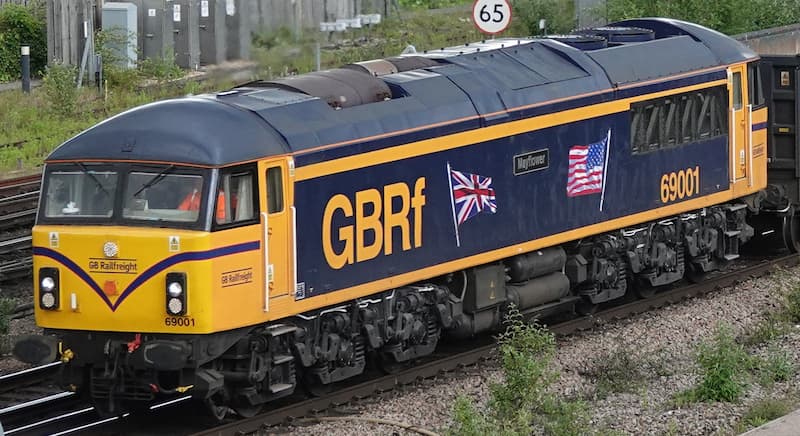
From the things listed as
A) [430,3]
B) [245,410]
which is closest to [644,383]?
[245,410]

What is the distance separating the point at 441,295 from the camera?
56.2ft

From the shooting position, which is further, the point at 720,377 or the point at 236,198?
the point at 720,377

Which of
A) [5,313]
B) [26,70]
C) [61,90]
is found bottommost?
[5,313]

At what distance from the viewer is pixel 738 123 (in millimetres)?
21469

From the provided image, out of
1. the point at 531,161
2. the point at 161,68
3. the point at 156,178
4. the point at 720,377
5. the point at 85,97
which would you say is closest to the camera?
the point at 156,178

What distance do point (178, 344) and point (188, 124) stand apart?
2074 millimetres

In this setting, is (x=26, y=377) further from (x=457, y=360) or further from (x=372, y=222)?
(x=457, y=360)

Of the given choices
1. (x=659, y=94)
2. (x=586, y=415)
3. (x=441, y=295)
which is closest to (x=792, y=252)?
(x=659, y=94)

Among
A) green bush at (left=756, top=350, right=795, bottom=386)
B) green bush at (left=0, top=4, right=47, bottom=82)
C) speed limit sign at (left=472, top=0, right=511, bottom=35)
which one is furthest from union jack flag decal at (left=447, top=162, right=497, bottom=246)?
green bush at (left=0, top=4, right=47, bottom=82)

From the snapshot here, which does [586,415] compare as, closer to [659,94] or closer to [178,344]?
[178,344]

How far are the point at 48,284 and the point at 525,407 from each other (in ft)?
15.0

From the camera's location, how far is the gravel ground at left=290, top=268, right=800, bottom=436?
1472cm

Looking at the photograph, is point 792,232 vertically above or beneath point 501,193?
beneath

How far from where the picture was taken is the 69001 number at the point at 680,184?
20188mm
